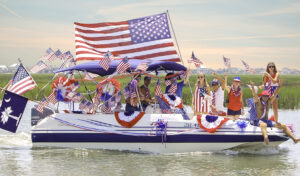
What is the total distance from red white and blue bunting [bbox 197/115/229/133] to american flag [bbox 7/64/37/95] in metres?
4.94

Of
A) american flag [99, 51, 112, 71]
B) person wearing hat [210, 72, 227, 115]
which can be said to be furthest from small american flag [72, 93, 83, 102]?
person wearing hat [210, 72, 227, 115]

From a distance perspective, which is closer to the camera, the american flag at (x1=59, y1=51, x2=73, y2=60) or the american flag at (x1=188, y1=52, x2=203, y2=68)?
the american flag at (x1=188, y1=52, x2=203, y2=68)

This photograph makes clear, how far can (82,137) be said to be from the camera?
14.3 metres

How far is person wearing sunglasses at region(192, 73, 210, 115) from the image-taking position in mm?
14016

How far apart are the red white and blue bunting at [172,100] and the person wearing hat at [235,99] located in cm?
144

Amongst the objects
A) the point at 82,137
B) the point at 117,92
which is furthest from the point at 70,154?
the point at 117,92

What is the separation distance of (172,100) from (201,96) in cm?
91

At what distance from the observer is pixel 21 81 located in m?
14.5

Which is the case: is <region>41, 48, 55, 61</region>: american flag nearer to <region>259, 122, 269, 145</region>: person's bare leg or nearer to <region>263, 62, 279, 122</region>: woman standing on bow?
<region>263, 62, 279, 122</region>: woman standing on bow

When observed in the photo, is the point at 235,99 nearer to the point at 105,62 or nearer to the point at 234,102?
the point at 234,102

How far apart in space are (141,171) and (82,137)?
9.68 ft

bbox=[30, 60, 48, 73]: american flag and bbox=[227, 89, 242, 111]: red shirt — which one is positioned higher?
bbox=[30, 60, 48, 73]: american flag

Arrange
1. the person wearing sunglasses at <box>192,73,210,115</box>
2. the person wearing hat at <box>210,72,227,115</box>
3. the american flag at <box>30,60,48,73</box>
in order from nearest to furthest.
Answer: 1. the person wearing sunglasses at <box>192,73,210,115</box>
2. the person wearing hat at <box>210,72,227,115</box>
3. the american flag at <box>30,60,48,73</box>

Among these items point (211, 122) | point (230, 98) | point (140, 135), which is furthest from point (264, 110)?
point (140, 135)
